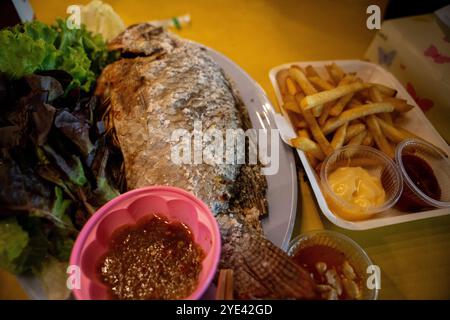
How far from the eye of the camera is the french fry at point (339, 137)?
1838 millimetres

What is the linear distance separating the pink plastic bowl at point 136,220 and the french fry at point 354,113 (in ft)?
3.37

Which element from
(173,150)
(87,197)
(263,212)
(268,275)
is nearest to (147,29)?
(173,150)

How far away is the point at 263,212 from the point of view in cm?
163

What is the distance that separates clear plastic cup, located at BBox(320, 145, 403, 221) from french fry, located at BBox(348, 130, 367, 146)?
2.4 inches

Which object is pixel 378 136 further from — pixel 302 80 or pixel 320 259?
pixel 320 259

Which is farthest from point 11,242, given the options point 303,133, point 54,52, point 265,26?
point 265,26

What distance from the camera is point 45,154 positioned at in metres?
1.45

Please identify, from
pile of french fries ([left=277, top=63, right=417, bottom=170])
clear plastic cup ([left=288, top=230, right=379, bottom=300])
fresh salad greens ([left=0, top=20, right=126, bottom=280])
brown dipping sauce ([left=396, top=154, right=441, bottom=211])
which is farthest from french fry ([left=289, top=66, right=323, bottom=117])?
fresh salad greens ([left=0, top=20, right=126, bottom=280])

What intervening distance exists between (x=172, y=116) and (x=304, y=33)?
6.20 ft

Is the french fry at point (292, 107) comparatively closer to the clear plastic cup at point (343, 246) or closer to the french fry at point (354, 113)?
the french fry at point (354, 113)

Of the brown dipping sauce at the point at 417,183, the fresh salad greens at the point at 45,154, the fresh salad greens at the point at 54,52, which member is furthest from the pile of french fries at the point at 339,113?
the fresh salad greens at the point at 54,52

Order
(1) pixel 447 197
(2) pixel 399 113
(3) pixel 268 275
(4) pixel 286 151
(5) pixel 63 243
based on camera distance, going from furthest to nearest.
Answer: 1. (2) pixel 399 113
2. (4) pixel 286 151
3. (1) pixel 447 197
4. (5) pixel 63 243
5. (3) pixel 268 275
